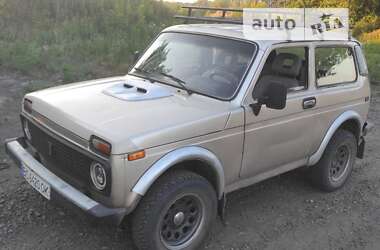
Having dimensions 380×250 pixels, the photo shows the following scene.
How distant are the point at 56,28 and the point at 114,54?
248cm

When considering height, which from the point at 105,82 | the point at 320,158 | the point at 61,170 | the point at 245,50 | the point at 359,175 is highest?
the point at 245,50

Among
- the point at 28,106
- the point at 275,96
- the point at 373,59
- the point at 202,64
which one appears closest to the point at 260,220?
the point at 275,96

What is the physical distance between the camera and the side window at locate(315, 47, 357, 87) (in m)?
4.58

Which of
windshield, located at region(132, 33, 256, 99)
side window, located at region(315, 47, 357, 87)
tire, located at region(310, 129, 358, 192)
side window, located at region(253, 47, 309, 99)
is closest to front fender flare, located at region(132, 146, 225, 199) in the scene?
windshield, located at region(132, 33, 256, 99)

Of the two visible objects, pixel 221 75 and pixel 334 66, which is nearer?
pixel 221 75

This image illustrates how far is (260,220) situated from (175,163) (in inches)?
55.9

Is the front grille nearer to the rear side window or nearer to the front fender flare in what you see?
the front fender flare

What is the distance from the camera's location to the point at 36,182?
142 inches

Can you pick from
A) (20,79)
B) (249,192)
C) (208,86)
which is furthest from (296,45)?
(20,79)

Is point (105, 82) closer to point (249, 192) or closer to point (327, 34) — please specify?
point (249, 192)

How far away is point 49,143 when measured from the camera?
11.8ft

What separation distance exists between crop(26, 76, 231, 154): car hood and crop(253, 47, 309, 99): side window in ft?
2.28

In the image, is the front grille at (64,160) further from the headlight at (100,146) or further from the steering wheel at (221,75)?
the steering wheel at (221,75)

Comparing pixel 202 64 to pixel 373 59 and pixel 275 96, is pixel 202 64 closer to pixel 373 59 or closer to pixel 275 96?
pixel 275 96
